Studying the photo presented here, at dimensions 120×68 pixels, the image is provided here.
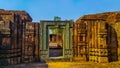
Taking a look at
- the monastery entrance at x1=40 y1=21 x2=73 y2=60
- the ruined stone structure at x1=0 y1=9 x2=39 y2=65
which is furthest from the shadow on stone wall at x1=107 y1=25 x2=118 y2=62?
the ruined stone structure at x1=0 y1=9 x2=39 y2=65

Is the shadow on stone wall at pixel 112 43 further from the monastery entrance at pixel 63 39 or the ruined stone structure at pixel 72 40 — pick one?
the monastery entrance at pixel 63 39

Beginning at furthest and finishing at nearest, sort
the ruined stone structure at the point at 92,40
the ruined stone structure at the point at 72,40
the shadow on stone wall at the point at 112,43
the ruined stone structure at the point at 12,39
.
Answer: the shadow on stone wall at the point at 112,43 < the ruined stone structure at the point at 92,40 < the ruined stone structure at the point at 72,40 < the ruined stone structure at the point at 12,39

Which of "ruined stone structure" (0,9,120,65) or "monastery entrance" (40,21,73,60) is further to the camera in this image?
"monastery entrance" (40,21,73,60)

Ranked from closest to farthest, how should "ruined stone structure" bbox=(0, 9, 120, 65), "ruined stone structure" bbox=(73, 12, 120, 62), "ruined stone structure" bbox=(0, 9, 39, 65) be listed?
"ruined stone structure" bbox=(0, 9, 39, 65), "ruined stone structure" bbox=(0, 9, 120, 65), "ruined stone structure" bbox=(73, 12, 120, 62)

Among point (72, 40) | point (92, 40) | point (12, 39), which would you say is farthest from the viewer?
point (72, 40)

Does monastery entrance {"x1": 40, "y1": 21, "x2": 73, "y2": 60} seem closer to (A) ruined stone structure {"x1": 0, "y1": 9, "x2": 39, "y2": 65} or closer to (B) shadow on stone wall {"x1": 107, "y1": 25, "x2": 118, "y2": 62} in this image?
(A) ruined stone structure {"x1": 0, "y1": 9, "x2": 39, "y2": 65}

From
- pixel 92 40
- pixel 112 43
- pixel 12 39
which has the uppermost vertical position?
pixel 12 39

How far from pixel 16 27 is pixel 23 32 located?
2.60 ft

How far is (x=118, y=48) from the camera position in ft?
44.6

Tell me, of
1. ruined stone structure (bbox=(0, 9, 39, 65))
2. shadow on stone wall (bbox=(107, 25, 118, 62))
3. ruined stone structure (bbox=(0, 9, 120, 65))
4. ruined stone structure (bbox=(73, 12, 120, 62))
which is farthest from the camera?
shadow on stone wall (bbox=(107, 25, 118, 62))

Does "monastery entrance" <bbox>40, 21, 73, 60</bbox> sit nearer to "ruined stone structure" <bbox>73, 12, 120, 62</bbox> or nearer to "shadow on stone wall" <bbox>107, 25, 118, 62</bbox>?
"ruined stone structure" <bbox>73, 12, 120, 62</bbox>

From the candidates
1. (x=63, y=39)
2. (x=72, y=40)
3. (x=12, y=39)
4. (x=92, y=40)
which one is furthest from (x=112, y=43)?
(x=12, y=39)

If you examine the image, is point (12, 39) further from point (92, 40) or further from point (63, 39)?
point (92, 40)

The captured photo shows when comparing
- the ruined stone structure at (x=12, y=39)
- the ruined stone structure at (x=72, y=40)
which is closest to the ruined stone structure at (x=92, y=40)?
the ruined stone structure at (x=72, y=40)
